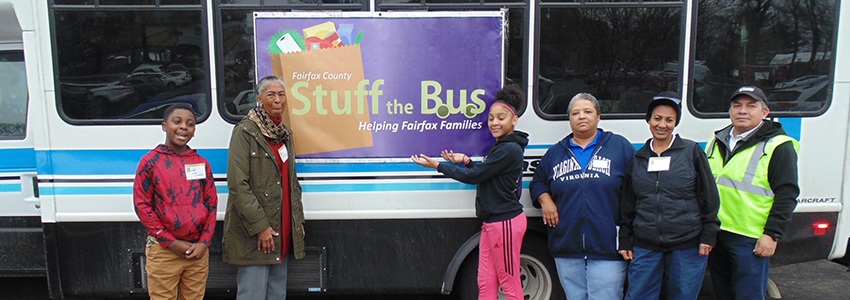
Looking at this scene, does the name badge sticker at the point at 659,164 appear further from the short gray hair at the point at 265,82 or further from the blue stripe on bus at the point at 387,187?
the short gray hair at the point at 265,82

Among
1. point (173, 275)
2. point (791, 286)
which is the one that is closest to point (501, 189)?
point (173, 275)

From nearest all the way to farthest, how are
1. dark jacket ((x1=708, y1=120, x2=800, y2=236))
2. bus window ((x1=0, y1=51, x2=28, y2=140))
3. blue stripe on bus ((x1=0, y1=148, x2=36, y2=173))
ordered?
dark jacket ((x1=708, y1=120, x2=800, y2=236)), blue stripe on bus ((x1=0, y1=148, x2=36, y2=173)), bus window ((x1=0, y1=51, x2=28, y2=140))

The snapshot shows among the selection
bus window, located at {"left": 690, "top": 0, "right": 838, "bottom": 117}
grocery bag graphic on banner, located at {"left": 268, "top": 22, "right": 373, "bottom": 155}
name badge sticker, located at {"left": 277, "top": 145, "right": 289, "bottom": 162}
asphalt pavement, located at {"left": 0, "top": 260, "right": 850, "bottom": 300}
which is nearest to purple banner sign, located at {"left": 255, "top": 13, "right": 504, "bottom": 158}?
grocery bag graphic on banner, located at {"left": 268, "top": 22, "right": 373, "bottom": 155}

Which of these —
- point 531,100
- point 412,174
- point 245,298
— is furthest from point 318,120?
point 531,100

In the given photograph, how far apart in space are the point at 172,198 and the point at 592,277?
2465mm

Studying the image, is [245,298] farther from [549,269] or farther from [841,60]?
[841,60]

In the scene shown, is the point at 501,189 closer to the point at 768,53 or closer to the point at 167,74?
the point at 768,53

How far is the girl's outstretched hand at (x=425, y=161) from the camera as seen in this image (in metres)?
2.98

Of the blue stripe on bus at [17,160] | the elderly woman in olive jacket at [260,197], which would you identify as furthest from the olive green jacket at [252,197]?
the blue stripe on bus at [17,160]

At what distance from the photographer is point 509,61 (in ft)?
10.5

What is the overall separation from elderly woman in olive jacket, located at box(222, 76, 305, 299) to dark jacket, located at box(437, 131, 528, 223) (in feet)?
3.14

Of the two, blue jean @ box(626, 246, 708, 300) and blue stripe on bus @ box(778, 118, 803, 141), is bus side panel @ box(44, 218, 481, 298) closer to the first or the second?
blue jean @ box(626, 246, 708, 300)

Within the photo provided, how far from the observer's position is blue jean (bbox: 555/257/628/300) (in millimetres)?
2873

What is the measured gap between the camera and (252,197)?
279 cm
